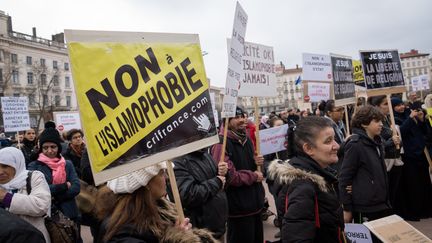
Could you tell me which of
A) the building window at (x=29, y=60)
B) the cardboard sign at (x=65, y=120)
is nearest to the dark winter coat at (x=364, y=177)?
the cardboard sign at (x=65, y=120)

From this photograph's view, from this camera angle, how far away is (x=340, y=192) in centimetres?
421

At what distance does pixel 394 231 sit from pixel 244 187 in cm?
195

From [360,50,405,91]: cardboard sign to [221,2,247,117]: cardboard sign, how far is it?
305 centimetres

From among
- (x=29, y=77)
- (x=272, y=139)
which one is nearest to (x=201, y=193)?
(x=272, y=139)

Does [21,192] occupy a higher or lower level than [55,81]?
lower

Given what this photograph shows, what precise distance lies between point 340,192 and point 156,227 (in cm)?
271

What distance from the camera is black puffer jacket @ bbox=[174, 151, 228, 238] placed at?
134 inches

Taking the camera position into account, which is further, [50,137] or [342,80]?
[342,80]

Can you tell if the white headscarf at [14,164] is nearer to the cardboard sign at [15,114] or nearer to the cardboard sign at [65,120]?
the cardboard sign at [15,114]

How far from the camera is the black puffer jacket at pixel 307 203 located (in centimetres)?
235

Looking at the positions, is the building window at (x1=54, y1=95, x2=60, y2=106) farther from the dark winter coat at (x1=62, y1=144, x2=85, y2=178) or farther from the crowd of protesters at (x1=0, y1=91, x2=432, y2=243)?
the crowd of protesters at (x1=0, y1=91, x2=432, y2=243)

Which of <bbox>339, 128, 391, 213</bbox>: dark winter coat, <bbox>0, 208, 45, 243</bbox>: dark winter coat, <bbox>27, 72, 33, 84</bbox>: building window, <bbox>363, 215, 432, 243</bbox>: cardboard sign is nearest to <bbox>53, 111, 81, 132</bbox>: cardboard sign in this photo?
<bbox>339, 128, 391, 213</bbox>: dark winter coat

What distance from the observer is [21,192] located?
3541 mm

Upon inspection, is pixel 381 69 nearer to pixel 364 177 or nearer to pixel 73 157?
pixel 364 177
